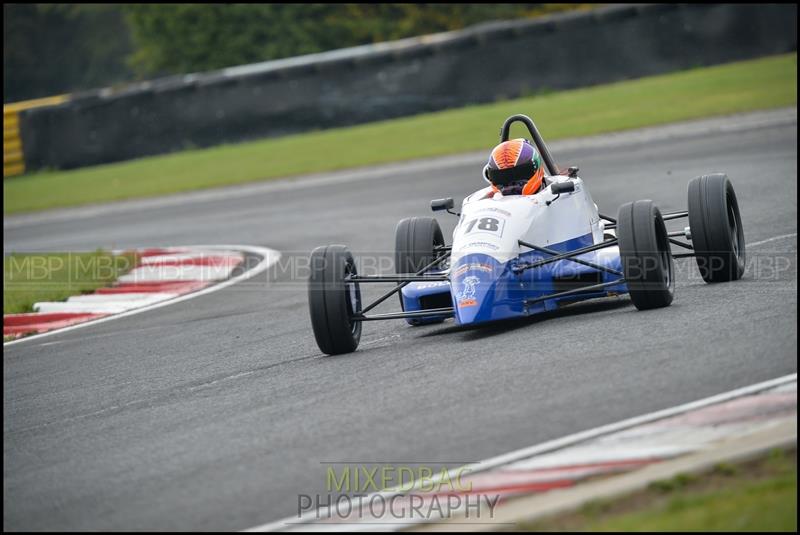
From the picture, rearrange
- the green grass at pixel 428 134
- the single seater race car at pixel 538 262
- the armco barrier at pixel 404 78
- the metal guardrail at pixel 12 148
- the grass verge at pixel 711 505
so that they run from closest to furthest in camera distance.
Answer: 1. the grass verge at pixel 711 505
2. the single seater race car at pixel 538 262
3. the green grass at pixel 428 134
4. the armco barrier at pixel 404 78
5. the metal guardrail at pixel 12 148

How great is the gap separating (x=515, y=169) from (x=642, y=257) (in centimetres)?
152

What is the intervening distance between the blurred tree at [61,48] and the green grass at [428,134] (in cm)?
2707

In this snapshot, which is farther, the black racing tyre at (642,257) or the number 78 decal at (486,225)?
the number 78 decal at (486,225)

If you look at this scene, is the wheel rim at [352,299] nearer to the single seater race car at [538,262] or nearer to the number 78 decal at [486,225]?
the single seater race car at [538,262]

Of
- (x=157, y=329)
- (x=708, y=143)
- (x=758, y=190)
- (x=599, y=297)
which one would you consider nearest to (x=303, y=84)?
(x=708, y=143)

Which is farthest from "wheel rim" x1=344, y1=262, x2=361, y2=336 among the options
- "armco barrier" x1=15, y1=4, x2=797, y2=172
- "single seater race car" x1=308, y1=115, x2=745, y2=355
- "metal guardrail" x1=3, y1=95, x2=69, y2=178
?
"metal guardrail" x1=3, y1=95, x2=69, y2=178

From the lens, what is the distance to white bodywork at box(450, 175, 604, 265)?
7.91 meters

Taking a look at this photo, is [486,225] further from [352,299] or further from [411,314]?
[352,299]

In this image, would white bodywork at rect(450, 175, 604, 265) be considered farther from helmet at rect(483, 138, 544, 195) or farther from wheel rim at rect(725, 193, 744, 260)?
wheel rim at rect(725, 193, 744, 260)

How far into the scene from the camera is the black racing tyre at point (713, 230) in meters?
8.30

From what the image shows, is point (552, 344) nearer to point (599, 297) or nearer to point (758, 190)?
point (599, 297)

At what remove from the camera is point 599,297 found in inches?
334

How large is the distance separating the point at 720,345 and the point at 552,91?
2066 centimetres

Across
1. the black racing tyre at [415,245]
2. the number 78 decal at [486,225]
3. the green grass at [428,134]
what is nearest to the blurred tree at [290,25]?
the green grass at [428,134]
